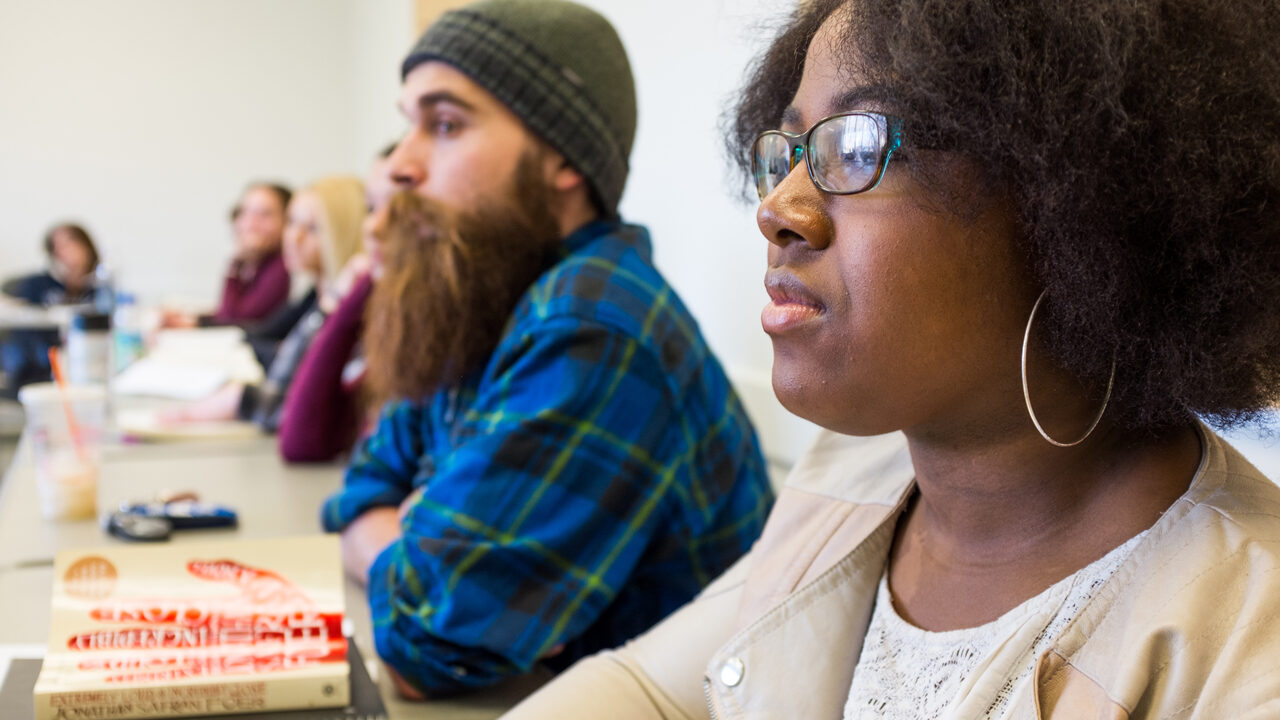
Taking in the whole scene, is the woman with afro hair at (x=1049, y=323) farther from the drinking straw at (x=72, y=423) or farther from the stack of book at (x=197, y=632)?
the drinking straw at (x=72, y=423)

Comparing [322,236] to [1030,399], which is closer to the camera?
[1030,399]

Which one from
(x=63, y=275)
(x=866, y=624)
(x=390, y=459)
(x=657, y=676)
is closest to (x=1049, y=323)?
(x=866, y=624)

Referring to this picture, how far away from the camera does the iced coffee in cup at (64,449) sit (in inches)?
67.7

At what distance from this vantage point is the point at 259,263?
5.48 metres

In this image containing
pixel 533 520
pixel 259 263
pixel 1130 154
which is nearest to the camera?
pixel 1130 154

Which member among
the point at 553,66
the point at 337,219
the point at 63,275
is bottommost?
the point at 63,275

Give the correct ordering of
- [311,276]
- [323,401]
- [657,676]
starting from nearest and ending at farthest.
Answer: [657,676] → [323,401] → [311,276]

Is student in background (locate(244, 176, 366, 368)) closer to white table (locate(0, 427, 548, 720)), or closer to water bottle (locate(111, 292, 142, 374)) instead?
water bottle (locate(111, 292, 142, 374))

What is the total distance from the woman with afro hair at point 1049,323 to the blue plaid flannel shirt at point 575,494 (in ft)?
1.41

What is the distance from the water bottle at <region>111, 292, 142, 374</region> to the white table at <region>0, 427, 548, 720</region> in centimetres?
118

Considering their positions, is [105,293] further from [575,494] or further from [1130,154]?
[1130,154]

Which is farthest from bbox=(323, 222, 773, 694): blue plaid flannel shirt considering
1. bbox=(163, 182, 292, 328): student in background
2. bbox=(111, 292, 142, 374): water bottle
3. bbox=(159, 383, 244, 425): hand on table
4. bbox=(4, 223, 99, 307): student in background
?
bbox=(4, 223, 99, 307): student in background

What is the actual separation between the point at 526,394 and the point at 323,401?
3.51ft

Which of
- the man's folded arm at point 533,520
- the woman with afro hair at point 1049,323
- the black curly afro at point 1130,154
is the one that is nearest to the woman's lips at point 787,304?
the woman with afro hair at point 1049,323
